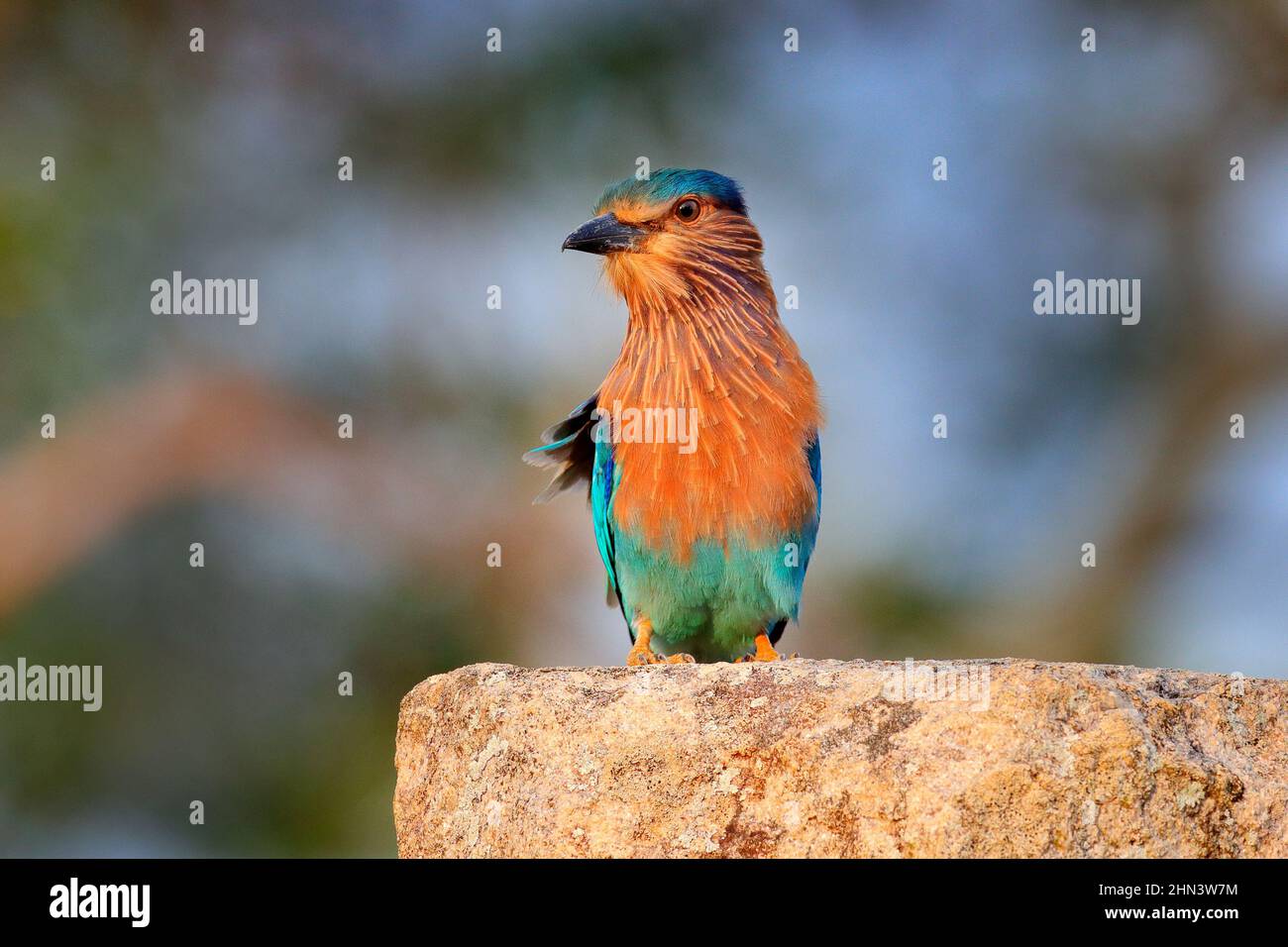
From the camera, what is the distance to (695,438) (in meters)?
5.32

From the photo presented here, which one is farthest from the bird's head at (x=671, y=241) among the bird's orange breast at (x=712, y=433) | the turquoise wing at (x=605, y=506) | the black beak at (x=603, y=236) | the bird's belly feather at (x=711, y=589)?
the bird's belly feather at (x=711, y=589)

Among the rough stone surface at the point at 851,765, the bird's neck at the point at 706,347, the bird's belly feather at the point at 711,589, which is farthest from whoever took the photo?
the bird's neck at the point at 706,347

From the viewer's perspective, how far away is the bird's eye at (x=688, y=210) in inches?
238

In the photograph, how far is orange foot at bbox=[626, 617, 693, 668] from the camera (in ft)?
16.1

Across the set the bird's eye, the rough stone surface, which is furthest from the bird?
the rough stone surface

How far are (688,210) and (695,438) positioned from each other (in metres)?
1.32

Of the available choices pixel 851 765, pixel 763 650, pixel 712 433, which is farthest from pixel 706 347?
pixel 851 765

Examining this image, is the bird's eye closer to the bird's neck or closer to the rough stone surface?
the bird's neck

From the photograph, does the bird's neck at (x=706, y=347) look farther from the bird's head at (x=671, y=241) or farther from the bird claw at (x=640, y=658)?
the bird claw at (x=640, y=658)

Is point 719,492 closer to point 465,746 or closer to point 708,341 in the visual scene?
point 708,341

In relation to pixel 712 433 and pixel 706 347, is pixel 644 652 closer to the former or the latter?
pixel 712 433

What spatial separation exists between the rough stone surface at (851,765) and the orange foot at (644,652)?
1133 millimetres

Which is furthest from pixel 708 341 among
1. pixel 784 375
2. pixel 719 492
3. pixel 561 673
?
pixel 561 673

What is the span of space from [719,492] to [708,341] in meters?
0.78
